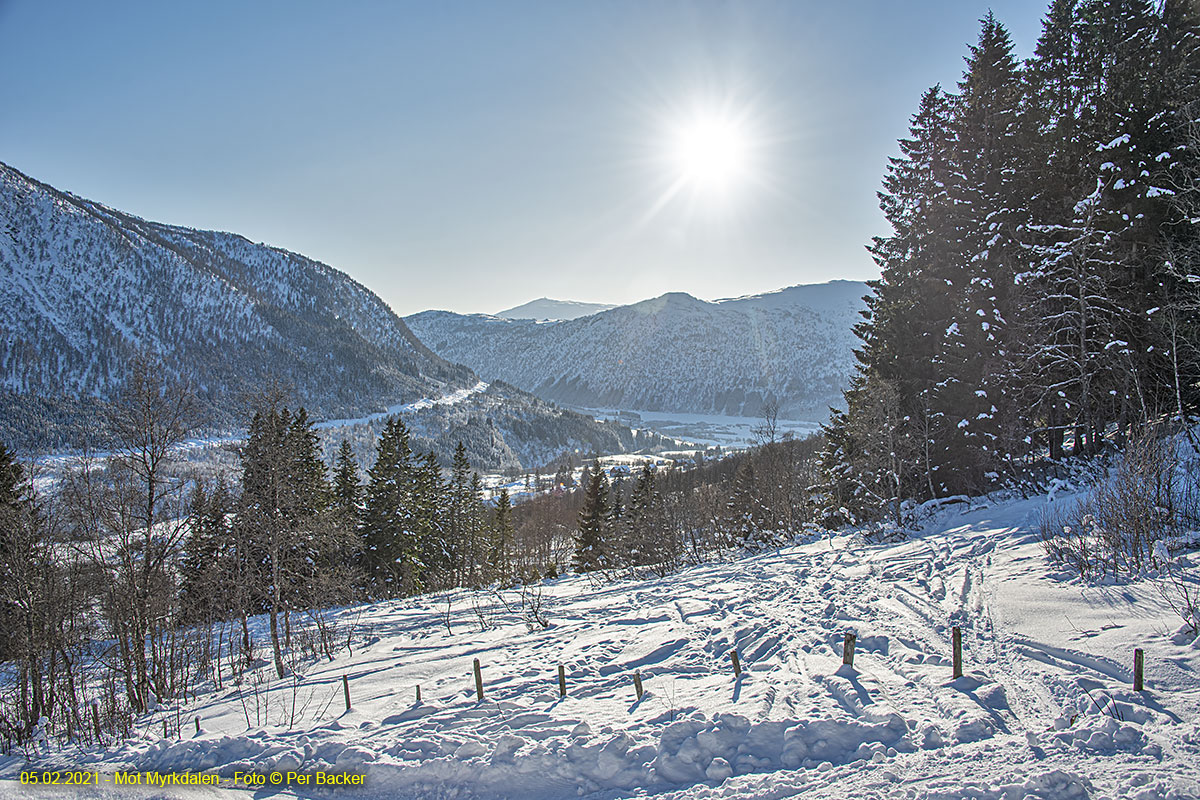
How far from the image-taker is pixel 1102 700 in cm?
659

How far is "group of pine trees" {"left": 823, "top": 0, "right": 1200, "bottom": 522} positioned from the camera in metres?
18.7

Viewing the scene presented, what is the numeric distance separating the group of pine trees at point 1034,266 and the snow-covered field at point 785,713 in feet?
36.5

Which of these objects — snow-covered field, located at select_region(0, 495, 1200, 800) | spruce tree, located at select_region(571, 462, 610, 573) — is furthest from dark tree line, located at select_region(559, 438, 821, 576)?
snow-covered field, located at select_region(0, 495, 1200, 800)

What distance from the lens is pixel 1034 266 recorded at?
2123cm

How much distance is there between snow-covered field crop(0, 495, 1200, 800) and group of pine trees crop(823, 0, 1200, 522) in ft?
36.5

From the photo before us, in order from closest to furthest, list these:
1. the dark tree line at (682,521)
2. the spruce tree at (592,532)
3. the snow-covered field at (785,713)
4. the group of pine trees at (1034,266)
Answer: the snow-covered field at (785,713) < the group of pine trees at (1034,266) < the dark tree line at (682,521) < the spruce tree at (592,532)

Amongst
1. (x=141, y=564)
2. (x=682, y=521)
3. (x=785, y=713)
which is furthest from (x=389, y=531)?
(x=682, y=521)

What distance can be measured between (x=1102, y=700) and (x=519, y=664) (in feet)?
31.0

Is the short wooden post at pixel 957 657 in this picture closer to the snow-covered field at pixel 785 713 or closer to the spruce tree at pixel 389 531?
the snow-covered field at pixel 785 713

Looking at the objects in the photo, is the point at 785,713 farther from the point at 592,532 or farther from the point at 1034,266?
the point at 592,532

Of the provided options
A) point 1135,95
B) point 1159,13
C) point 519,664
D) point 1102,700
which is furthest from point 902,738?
point 1159,13

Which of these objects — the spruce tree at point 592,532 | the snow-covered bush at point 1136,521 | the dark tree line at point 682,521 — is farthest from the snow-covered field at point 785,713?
the spruce tree at point 592,532

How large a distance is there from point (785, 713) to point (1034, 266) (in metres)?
22.4

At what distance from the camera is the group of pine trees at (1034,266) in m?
18.7
